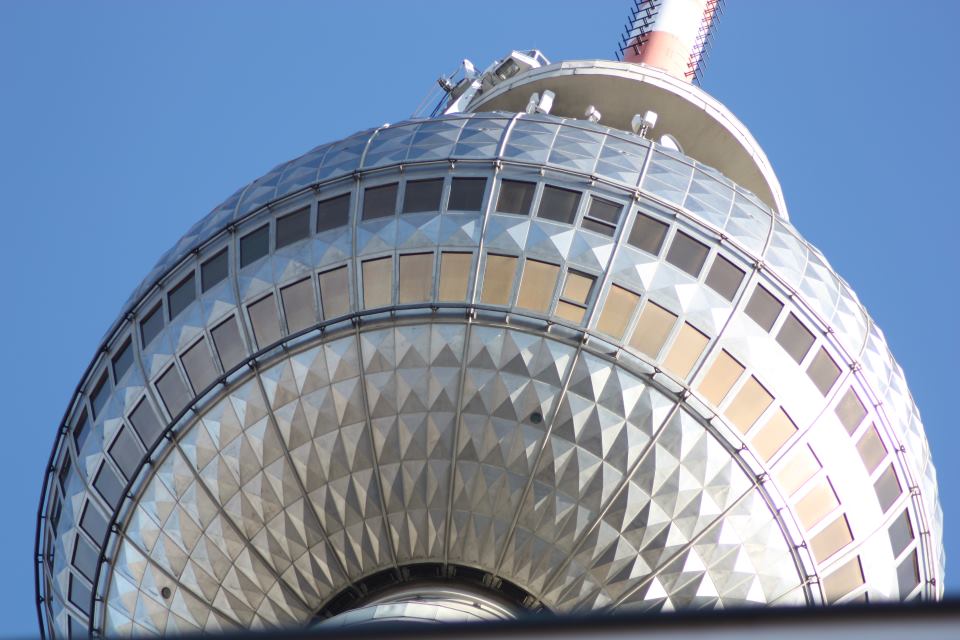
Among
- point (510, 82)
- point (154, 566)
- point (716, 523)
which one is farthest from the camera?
point (510, 82)

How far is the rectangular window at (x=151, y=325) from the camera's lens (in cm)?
2450

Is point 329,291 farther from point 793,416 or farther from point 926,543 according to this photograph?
point 926,543

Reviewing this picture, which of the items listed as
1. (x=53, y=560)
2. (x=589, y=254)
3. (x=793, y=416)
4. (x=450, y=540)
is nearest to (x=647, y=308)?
(x=589, y=254)

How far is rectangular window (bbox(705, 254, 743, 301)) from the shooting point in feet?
75.5

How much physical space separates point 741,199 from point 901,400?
4.12m

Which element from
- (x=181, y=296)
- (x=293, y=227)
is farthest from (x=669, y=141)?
(x=181, y=296)

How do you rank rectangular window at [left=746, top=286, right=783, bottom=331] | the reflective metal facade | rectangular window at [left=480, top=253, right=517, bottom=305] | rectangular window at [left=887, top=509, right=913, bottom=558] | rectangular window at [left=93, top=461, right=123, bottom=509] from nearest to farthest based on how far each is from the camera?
1. the reflective metal facade
2. rectangular window at [left=480, top=253, right=517, bottom=305]
3. rectangular window at [left=746, top=286, right=783, bottom=331]
4. rectangular window at [left=887, top=509, right=913, bottom=558]
5. rectangular window at [left=93, top=461, right=123, bottom=509]

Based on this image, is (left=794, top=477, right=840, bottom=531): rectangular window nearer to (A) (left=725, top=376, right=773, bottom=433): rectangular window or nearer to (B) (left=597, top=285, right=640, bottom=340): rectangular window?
(A) (left=725, top=376, right=773, bottom=433): rectangular window

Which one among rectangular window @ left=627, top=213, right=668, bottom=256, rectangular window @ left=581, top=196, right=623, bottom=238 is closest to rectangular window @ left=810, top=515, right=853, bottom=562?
rectangular window @ left=627, top=213, right=668, bottom=256

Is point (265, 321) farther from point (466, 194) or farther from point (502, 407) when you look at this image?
point (502, 407)

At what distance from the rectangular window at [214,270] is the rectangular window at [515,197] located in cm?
444

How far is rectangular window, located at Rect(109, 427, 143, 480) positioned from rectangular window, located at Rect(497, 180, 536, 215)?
669 cm

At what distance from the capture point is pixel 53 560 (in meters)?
26.0

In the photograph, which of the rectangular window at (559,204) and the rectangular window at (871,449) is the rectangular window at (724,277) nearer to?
the rectangular window at (559,204)
